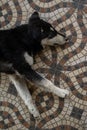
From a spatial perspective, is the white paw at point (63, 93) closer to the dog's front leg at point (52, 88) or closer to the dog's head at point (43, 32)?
the dog's front leg at point (52, 88)

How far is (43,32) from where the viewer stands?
2.19m

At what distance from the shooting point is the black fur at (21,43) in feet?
7.12

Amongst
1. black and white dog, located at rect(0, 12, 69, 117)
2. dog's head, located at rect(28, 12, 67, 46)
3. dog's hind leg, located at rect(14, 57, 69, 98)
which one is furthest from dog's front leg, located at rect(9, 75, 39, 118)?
dog's head, located at rect(28, 12, 67, 46)

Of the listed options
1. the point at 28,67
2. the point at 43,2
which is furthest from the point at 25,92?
the point at 43,2

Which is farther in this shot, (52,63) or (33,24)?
(52,63)

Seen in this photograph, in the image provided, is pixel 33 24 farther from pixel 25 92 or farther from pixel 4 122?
pixel 4 122

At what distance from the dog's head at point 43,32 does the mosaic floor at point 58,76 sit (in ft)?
0.30

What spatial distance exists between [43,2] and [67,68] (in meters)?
0.48

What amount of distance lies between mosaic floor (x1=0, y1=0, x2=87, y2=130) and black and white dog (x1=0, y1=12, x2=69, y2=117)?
6 centimetres

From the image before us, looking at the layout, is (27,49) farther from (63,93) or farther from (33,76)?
(63,93)

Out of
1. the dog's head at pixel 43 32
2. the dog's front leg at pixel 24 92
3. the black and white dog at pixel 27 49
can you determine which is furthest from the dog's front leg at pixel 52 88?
the dog's head at pixel 43 32

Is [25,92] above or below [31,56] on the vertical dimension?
below

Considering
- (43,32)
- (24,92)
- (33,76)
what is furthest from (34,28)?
(24,92)

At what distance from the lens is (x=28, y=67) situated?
7.14 feet
